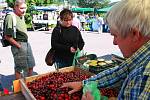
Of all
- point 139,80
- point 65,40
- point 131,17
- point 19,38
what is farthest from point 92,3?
point 139,80

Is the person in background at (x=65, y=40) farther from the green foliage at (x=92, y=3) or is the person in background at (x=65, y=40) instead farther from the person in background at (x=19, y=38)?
the green foliage at (x=92, y=3)

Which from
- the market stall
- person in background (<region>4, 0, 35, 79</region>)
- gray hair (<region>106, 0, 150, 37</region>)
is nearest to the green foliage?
person in background (<region>4, 0, 35, 79</region>)

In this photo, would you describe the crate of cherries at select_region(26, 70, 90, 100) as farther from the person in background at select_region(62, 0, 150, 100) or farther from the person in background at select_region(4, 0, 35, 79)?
the person in background at select_region(4, 0, 35, 79)

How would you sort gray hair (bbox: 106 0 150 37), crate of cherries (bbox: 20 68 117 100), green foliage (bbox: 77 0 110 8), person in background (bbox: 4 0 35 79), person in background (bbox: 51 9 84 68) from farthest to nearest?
green foliage (bbox: 77 0 110 8) → person in background (bbox: 4 0 35 79) → person in background (bbox: 51 9 84 68) → crate of cherries (bbox: 20 68 117 100) → gray hair (bbox: 106 0 150 37)

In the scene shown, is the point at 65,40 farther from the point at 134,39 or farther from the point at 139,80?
the point at 139,80

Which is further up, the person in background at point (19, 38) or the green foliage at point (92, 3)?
the person in background at point (19, 38)

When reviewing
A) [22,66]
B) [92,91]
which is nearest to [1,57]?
[22,66]

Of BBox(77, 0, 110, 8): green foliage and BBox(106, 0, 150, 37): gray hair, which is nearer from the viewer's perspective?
BBox(106, 0, 150, 37): gray hair

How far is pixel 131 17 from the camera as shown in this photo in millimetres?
1325

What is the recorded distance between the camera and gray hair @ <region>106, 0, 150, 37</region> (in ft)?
4.28

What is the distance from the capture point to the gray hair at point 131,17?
51.3 inches

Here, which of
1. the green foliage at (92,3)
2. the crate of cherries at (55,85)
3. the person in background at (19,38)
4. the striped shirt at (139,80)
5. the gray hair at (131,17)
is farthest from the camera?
the green foliage at (92,3)

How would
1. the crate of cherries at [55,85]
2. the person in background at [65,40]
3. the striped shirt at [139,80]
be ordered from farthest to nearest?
the person in background at [65,40]
the crate of cherries at [55,85]
the striped shirt at [139,80]

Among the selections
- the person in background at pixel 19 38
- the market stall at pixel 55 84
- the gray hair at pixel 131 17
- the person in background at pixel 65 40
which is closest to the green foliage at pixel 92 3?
the person in background at pixel 19 38
